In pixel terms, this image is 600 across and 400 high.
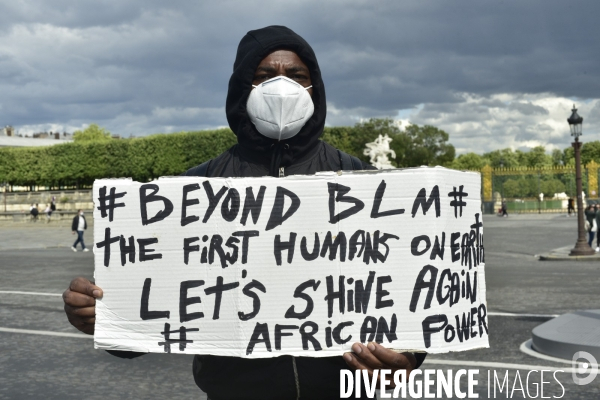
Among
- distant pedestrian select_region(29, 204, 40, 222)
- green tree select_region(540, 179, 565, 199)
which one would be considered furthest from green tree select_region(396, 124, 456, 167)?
distant pedestrian select_region(29, 204, 40, 222)

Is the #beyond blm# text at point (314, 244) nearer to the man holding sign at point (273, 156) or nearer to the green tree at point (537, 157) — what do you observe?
the man holding sign at point (273, 156)

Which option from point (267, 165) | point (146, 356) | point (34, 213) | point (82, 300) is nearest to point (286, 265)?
point (267, 165)

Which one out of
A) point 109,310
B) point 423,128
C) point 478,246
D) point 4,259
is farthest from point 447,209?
point 423,128

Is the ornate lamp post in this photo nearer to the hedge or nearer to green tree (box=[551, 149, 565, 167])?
the hedge

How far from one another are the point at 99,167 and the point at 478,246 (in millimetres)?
75477

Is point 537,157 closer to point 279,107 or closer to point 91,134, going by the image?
point 91,134

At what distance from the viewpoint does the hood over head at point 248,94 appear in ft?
7.82

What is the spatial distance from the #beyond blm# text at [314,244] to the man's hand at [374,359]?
0.07 meters

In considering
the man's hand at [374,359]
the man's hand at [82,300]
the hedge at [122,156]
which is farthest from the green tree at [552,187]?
the man's hand at [82,300]

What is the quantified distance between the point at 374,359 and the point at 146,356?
6.06m

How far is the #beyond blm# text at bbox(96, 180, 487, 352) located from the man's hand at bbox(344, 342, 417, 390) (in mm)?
67

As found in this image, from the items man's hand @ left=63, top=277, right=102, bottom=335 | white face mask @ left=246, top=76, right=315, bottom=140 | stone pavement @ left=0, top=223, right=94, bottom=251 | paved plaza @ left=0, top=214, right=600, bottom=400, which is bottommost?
stone pavement @ left=0, top=223, right=94, bottom=251

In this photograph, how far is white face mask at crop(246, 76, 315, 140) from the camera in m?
2.32

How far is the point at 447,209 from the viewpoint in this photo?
2277 millimetres
